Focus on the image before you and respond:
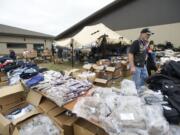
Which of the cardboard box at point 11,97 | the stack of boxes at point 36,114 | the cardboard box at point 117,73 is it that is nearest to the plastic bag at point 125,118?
the stack of boxes at point 36,114

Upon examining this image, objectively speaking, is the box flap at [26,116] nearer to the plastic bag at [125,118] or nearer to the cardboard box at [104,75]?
the plastic bag at [125,118]

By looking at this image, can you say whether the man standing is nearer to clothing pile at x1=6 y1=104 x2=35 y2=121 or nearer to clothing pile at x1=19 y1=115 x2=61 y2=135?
clothing pile at x1=19 y1=115 x2=61 y2=135

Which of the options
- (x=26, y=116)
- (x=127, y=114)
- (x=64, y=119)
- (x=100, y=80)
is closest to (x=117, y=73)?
(x=100, y=80)

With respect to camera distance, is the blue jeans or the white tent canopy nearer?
the blue jeans

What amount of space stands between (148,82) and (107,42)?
6.04 metres

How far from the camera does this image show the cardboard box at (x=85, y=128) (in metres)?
→ 1.63

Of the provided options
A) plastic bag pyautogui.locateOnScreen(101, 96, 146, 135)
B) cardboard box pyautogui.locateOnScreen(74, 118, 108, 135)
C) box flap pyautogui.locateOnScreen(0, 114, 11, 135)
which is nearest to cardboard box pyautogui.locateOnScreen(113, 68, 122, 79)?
cardboard box pyautogui.locateOnScreen(74, 118, 108, 135)

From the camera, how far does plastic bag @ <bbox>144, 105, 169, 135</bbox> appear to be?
1.11 metres

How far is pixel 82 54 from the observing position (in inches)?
419

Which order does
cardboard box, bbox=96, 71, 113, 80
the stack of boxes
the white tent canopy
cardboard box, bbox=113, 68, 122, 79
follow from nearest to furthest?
the stack of boxes < cardboard box, bbox=96, 71, 113, 80 < cardboard box, bbox=113, 68, 122, 79 < the white tent canopy

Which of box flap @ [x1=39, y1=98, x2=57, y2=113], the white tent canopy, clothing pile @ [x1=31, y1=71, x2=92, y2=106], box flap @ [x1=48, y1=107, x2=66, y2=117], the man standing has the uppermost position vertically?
the white tent canopy

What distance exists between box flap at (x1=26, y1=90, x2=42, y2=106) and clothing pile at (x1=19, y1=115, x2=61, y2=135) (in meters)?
0.25

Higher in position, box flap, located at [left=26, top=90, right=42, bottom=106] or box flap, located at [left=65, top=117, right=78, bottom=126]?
box flap, located at [left=26, top=90, right=42, bottom=106]

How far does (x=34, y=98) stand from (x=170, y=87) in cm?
201
